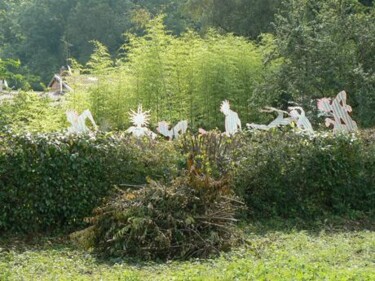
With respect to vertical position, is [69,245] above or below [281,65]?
below

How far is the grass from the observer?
216 inches

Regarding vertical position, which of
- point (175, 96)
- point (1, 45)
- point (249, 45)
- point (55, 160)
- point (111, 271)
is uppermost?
point (1, 45)

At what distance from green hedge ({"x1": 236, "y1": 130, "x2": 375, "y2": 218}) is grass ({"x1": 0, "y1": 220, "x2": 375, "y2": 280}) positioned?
2.89ft

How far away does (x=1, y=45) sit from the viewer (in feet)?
147

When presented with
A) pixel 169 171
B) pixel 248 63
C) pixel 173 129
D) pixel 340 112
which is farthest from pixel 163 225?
pixel 248 63

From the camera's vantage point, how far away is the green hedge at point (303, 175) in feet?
29.8

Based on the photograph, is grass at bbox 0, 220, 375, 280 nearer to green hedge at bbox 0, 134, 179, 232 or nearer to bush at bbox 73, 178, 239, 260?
bush at bbox 73, 178, 239, 260

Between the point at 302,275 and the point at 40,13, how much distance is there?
135 feet

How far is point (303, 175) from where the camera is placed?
9.20 metres

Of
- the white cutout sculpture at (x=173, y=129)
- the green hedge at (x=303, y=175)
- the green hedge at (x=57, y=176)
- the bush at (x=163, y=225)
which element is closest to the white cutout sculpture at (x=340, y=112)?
the green hedge at (x=303, y=175)

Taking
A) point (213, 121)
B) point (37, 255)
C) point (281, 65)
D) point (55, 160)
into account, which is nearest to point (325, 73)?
point (281, 65)

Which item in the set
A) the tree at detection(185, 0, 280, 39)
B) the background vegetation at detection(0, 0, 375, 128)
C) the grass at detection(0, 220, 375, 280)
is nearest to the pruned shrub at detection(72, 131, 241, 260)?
the grass at detection(0, 220, 375, 280)

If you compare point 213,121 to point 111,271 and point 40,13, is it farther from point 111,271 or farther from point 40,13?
point 40,13

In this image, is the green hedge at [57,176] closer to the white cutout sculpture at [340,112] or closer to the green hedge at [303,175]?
the green hedge at [303,175]
